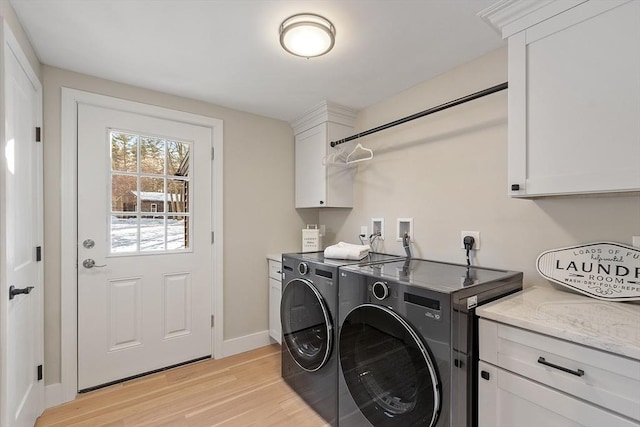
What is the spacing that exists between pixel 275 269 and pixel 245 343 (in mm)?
744

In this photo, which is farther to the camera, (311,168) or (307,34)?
(311,168)

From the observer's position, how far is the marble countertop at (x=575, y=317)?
87cm

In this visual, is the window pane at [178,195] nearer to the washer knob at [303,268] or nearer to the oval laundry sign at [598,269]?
the washer knob at [303,268]

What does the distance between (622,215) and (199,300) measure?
277 centimetres

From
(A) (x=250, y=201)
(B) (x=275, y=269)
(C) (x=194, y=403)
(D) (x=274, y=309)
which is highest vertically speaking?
(A) (x=250, y=201)

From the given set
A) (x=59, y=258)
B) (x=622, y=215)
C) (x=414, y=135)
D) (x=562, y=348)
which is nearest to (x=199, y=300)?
(x=59, y=258)

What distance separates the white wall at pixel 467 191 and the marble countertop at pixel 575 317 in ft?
0.91

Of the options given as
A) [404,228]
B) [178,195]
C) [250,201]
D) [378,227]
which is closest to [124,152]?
[178,195]

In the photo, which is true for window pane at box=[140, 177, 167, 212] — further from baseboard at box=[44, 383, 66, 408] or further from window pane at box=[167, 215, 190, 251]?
baseboard at box=[44, 383, 66, 408]

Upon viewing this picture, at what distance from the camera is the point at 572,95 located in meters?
1.15

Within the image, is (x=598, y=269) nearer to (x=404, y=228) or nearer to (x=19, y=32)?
(x=404, y=228)

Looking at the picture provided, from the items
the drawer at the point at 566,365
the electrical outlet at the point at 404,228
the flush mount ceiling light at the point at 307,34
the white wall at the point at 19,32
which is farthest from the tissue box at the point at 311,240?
the white wall at the point at 19,32

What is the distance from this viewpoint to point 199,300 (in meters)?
2.45

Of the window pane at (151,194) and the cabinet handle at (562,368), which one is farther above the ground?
the window pane at (151,194)
